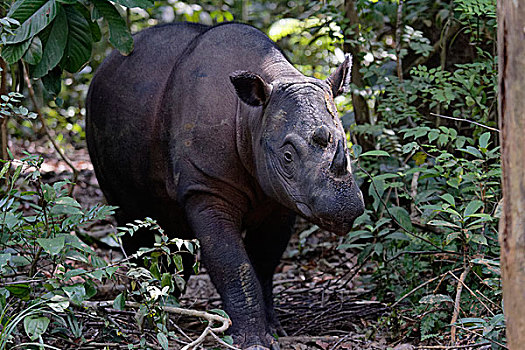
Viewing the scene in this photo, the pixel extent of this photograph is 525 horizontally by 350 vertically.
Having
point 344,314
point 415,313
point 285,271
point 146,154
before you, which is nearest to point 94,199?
point 285,271

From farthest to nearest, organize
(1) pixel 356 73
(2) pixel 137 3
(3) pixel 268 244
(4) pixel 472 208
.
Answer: (1) pixel 356 73 → (3) pixel 268 244 → (2) pixel 137 3 → (4) pixel 472 208

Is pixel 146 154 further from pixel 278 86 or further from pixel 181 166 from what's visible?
pixel 278 86

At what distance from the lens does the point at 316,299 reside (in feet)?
19.2

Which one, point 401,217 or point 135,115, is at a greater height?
point 135,115

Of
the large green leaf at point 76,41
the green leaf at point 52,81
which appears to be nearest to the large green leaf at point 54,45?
the large green leaf at point 76,41

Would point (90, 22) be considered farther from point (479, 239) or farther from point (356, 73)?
point (479, 239)

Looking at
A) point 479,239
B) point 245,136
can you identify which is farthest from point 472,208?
point 245,136

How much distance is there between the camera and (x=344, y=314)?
5.23 meters

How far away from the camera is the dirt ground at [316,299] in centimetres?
476

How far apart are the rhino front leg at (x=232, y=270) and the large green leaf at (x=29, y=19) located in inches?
56.5

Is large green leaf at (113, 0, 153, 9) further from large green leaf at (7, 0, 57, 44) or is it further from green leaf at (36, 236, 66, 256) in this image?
green leaf at (36, 236, 66, 256)

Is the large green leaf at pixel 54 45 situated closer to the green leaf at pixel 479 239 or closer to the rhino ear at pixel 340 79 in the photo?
the rhino ear at pixel 340 79

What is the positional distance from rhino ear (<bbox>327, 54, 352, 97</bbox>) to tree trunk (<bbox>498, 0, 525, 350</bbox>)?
6.88 feet

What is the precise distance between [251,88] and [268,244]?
137cm
